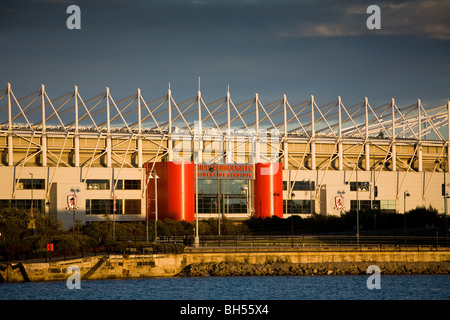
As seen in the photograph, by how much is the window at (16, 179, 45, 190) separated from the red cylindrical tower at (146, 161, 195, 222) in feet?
51.0

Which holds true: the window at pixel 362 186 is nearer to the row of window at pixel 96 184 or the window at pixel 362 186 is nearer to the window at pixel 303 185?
the window at pixel 303 185

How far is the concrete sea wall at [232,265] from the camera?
62000 mm

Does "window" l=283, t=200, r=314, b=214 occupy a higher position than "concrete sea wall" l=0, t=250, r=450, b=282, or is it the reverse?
"window" l=283, t=200, r=314, b=214

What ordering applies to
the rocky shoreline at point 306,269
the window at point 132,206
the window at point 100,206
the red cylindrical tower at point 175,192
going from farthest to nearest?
the window at point 132,206 < the red cylindrical tower at point 175,192 < the window at point 100,206 < the rocky shoreline at point 306,269

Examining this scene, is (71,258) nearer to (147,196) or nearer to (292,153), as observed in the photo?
(147,196)

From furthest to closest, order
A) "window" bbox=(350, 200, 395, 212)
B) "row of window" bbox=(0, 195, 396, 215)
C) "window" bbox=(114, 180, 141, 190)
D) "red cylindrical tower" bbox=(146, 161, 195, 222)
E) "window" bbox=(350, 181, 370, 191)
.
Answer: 1. "window" bbox=(350, 181, 370, 191)
2. "window" bbox=(350, 200, 395, 212)
3. "window" bbox=(114, 180, 141, 190)
4. "red cylindrical tower" bbox=(146, 161, 195, 222)
5. "row of window" bbox=(0, 195, 396, 215)

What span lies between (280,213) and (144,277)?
5616cm

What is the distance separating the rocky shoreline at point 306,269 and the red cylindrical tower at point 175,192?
4311cm

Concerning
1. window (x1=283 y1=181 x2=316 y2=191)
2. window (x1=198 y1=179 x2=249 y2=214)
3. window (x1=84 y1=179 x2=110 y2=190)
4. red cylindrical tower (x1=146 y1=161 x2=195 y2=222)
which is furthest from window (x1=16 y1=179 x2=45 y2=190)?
window (x1=283 y1=181 x2=316 y2=191)

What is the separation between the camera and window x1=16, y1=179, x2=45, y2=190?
359 ft

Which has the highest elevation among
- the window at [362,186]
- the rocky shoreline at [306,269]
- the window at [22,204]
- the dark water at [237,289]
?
the window at [362,186]

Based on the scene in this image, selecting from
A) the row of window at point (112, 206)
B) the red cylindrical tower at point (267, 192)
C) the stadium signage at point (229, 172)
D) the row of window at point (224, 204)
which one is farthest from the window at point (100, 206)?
the red cylindrical tower at point (267, 192)

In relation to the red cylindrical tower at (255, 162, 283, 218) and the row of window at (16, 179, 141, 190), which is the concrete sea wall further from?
the red cylindrical tower at (255, 162, 283, 218)
